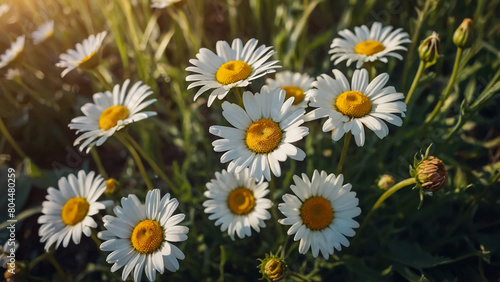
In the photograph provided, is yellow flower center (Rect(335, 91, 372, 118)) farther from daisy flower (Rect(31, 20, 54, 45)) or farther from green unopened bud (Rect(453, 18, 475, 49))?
daisy flower (Rect(31, 20, 54, 45))

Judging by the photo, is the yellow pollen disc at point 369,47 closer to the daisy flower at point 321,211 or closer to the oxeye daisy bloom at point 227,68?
the oxeye daisy bloom at point 227,68

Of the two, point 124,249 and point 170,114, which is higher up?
point 124,249

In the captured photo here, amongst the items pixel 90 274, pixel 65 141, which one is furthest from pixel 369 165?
pixel 65 141

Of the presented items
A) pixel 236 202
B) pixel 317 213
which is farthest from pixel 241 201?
pixel 317 213

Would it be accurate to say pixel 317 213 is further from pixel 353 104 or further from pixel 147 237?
pixel 147 237

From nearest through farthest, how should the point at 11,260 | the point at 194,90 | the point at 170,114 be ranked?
the point at 11,260
the point at 170,114
the point at 194,90

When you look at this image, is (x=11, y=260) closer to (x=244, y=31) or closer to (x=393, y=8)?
(x=244, y=31)

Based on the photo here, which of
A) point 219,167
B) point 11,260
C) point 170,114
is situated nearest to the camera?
point 11,260
